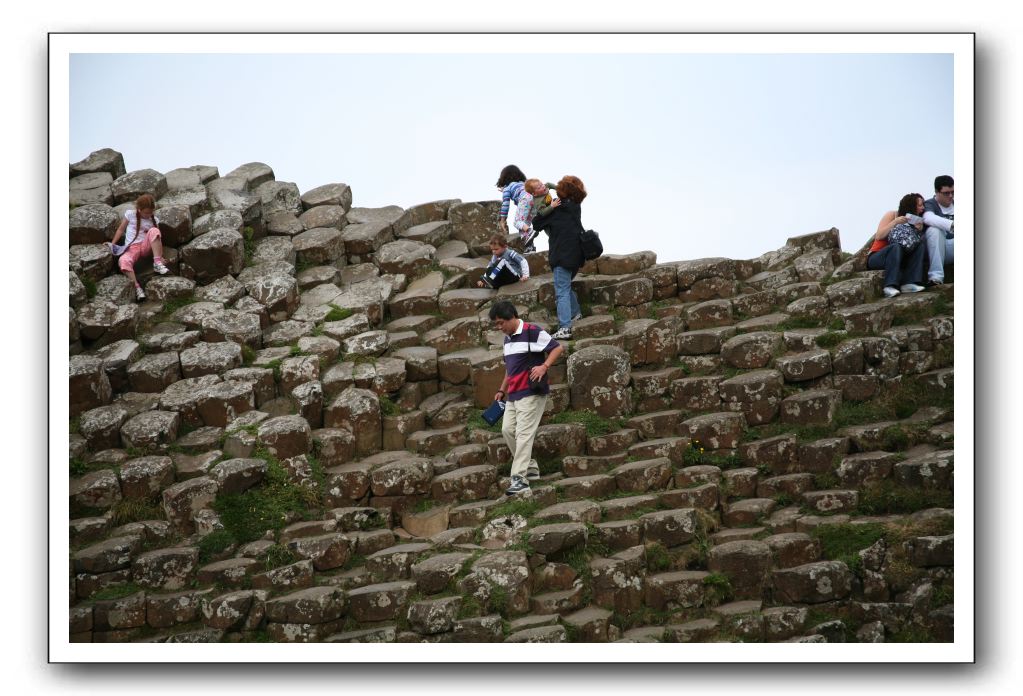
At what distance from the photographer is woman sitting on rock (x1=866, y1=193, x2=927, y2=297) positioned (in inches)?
518

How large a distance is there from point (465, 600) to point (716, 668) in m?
2.12

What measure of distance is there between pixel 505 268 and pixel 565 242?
51.7 inches

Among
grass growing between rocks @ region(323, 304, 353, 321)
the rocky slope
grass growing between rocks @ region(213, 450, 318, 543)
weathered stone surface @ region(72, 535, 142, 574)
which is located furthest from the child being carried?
weathered stone surface @ region(72, 535, 142, 574)

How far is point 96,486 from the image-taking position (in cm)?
1122

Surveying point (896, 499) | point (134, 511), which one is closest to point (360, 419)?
point (134, 511)

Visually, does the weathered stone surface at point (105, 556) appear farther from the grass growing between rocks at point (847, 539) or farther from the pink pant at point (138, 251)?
the grass growing between rocks at point (847, 539)

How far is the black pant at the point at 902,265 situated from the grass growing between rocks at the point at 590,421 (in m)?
3.77

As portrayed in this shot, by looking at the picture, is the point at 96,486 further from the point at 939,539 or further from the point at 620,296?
the point at 939,539

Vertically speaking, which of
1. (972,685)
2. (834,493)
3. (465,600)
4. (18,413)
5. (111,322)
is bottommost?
(972,685)

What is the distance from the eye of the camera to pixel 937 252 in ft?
42.8

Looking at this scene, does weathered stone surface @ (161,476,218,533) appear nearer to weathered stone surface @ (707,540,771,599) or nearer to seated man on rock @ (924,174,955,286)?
weathered stone surface @ (707,540,771,599)

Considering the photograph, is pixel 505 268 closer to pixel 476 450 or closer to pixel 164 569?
pixel 476 450

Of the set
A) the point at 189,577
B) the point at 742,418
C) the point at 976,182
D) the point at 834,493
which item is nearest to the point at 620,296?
the point at 742,418

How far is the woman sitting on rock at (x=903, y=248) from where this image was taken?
13.2 meters
